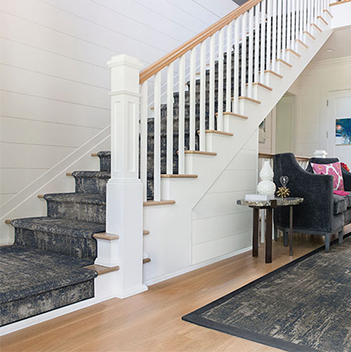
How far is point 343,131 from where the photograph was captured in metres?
6.90

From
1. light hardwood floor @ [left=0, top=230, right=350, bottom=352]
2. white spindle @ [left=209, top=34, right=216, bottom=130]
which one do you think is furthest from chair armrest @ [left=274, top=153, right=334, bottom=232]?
light hardwood floor @ [left=0, top=230, right=350, bottom=352]

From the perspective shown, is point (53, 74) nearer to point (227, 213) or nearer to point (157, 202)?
point (157, 202)

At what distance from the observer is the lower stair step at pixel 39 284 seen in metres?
1.76

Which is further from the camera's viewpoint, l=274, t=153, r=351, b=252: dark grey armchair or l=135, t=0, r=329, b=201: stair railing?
l=274, t=153, r=351, b=252: dark grey armchair

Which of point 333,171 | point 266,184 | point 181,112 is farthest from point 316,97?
point 181,112

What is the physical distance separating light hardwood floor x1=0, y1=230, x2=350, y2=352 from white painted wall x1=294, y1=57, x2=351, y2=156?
17.4ft

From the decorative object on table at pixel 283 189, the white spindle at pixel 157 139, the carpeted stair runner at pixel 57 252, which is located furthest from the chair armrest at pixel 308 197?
the white spindle at pixel 157 139

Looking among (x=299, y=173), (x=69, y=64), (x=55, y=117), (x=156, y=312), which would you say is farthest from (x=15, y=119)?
(x=299, y=173)

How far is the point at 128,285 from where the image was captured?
90.2 inches

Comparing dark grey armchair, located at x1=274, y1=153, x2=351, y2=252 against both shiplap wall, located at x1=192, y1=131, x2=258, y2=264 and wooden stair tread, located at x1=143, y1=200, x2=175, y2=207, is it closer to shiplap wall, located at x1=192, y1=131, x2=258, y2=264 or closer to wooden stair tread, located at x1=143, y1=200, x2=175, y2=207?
shiplap wall, located at x1=192, y1=131, x2=258, y2=264

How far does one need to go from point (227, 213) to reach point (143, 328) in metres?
1.65

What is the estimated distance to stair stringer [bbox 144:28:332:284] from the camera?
256cm

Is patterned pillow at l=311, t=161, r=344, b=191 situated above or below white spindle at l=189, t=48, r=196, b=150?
below

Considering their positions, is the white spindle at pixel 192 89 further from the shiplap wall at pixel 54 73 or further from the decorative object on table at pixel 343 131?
the decorative object on table at pixel 343 131
